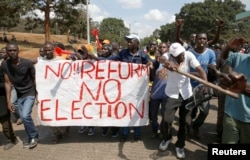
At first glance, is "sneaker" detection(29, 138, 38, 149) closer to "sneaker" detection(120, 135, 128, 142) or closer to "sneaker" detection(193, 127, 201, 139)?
"sneaker" detection(120, 135, 128, 142)

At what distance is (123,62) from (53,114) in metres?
1.51

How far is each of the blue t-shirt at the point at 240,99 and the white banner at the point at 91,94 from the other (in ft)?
6.80

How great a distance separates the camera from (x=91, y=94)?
5.46 m

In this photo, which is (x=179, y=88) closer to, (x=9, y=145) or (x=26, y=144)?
(x=26, y=144)

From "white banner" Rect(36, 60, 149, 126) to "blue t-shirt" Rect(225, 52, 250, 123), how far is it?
2.07 metres

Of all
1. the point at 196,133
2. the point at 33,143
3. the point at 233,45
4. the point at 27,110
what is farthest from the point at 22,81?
the point at 233,45

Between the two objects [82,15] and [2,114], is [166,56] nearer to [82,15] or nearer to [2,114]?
[2,114]

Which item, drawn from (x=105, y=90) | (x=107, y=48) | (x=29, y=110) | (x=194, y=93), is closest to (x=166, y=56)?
(x=194, y=93)

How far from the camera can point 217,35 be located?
19.0 feet

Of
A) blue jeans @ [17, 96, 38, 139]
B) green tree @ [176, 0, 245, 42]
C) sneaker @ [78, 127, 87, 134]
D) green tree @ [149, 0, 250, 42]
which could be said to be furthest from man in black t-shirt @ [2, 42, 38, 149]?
green tree @ [176, 0, 245, 42]

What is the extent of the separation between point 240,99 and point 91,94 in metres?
2.74

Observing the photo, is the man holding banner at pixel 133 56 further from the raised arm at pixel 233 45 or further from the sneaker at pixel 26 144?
the raised arm at pixel 233 45

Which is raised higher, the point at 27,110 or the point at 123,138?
the point at 27,110

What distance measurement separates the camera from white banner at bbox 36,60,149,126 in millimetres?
5434
